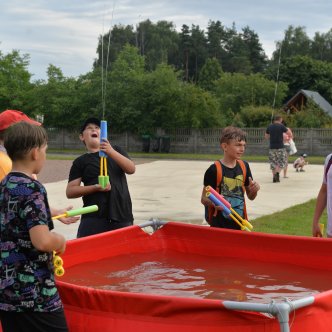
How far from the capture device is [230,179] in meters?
5.47

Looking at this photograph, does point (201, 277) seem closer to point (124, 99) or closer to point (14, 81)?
point (124, 99)

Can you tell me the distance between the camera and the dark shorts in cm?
292

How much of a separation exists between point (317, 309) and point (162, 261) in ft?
7.87

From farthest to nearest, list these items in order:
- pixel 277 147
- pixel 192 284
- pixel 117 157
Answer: pixel 277 147
pixel 117 157
pixel 192 284

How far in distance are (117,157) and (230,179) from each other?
102 centimetres

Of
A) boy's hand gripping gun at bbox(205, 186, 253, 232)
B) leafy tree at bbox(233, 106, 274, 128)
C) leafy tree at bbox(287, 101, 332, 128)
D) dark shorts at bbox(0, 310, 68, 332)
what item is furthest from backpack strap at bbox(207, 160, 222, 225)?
leafy tree at bbox(233, 106, 274, 128)

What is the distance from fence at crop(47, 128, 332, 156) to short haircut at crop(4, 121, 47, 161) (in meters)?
33.5

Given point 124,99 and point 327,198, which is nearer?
point 327,198

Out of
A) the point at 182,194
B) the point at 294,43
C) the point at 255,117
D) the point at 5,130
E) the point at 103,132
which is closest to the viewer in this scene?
the point at 5,130

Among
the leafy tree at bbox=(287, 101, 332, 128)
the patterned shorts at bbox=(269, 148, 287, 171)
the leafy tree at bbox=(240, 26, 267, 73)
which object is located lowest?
the patterned shorts at bbox=(269, 148, 287, 171)

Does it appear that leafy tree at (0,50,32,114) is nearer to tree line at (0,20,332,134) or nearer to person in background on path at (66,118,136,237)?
tree line at (0,20,332,134)

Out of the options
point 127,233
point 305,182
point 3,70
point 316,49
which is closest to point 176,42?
point 316,49

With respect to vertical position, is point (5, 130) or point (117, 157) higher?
point (5, 130)

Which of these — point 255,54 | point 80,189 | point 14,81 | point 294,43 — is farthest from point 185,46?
point 80,189
